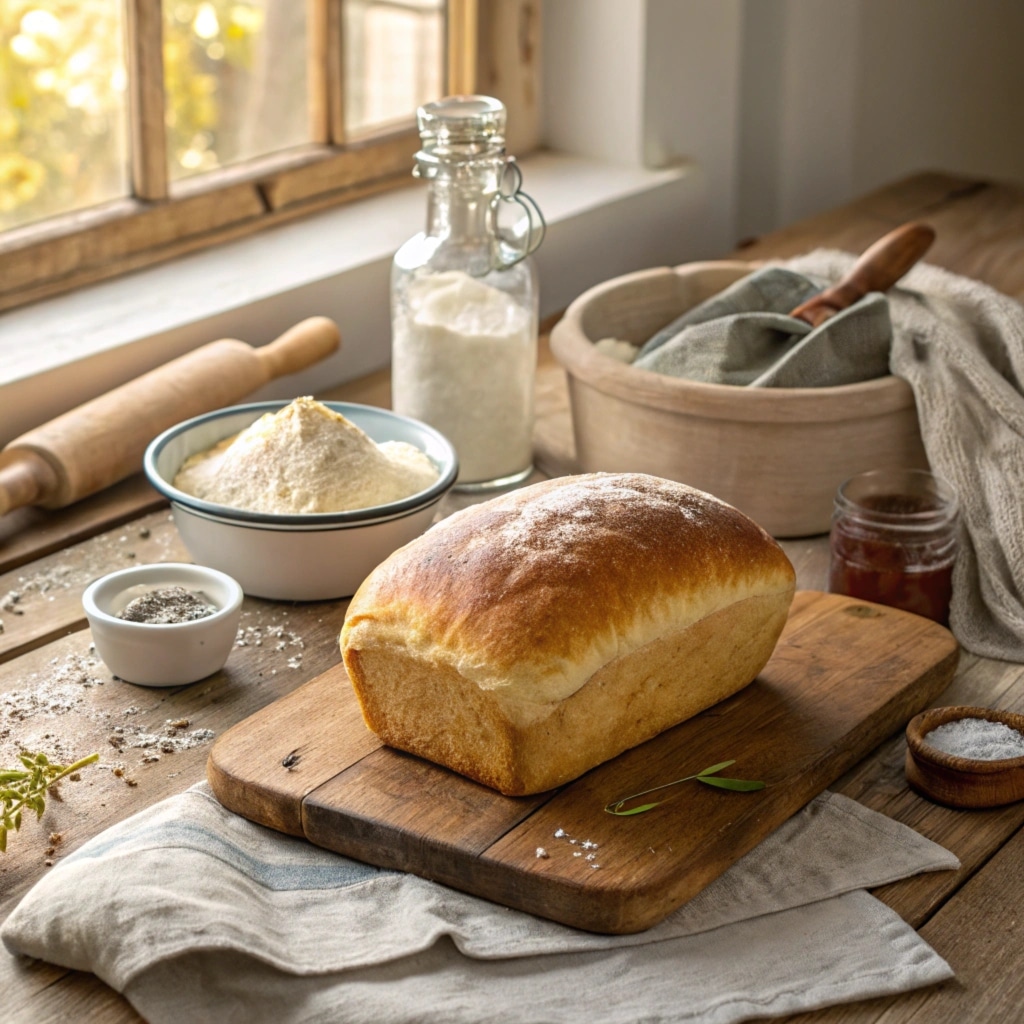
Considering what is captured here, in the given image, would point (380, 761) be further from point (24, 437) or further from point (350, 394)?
point (350, 394)

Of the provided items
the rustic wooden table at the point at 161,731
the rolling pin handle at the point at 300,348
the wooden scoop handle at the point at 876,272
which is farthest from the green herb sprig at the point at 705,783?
the rolling pin handle at the point at 300,348

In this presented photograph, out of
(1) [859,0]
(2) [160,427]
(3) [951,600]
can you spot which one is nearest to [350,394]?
(2) [160,427]

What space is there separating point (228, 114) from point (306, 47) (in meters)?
0.16

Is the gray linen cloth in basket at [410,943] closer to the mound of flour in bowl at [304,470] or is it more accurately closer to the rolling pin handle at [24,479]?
the mound of flour in bowl at [304,470]

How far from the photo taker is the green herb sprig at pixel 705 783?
89 centimetres

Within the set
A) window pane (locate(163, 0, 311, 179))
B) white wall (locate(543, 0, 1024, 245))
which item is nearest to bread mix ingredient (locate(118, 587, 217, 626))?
window pane (locate(163, 0, 311, 179))

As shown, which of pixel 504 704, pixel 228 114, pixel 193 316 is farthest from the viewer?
pixel 228 114

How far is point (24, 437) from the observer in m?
1.32

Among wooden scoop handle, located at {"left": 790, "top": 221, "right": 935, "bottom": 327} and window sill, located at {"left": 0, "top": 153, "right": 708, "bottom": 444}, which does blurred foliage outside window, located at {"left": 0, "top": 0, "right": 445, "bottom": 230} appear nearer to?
window sill, located at {"left": 0, "top": 153, "right": 708, "bottom": 444}

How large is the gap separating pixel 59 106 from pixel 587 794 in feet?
3.73

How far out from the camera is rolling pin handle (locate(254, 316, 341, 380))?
1.52 metres

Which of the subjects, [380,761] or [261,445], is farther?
[261,445]

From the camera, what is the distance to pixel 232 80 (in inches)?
71.8

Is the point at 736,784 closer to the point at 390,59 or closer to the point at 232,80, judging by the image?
the point at 232,80
